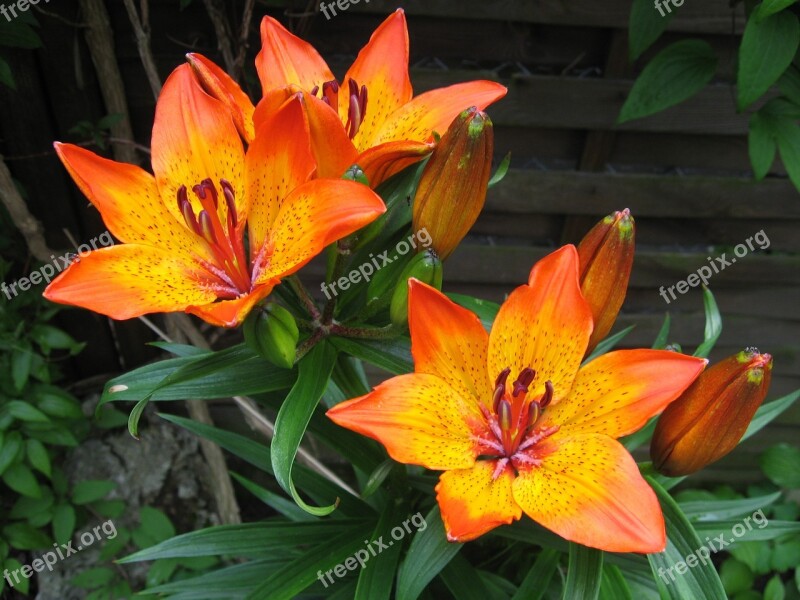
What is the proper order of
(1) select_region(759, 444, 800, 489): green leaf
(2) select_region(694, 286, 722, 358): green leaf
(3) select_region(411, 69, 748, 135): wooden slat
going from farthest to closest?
(1) select_region(759, 444, 800, 489): green leaf < (3) select_region(411, 69, 748, 135): wooden slat < (2) select_region(694, 286, 722, 358): green leaf

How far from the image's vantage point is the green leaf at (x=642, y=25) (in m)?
1.30

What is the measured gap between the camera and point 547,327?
0.74m

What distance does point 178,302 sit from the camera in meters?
0.69

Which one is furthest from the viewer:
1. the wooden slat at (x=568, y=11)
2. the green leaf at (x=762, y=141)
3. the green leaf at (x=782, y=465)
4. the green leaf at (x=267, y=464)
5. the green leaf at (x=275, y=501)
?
the green leaf at (x=782, y=465)

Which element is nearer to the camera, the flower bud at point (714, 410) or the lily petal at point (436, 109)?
the flower bud at point (714, 410)

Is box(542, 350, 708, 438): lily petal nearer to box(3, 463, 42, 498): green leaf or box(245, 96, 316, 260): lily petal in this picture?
box(245, 96, 316, 260): lily petal

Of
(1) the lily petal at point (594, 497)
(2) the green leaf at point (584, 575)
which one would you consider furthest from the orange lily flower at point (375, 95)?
(2) the green leaf at point (584, 575)

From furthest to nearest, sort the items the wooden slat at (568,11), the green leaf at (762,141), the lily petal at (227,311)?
the wooden slat at (568,11), the green leaf at (762,141), the lily petal at (227,311)

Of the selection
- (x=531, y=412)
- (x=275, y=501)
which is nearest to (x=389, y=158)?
(x=531, y=412)

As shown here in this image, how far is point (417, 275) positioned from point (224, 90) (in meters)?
0.29

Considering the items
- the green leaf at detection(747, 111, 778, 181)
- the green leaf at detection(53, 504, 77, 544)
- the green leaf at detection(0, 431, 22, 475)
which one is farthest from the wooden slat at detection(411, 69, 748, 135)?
the green leaf at detection(53, 504, 77, 544)

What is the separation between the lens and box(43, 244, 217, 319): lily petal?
651mm

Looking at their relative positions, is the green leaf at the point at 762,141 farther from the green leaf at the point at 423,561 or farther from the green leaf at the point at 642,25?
the green leaf at the point at 423,561

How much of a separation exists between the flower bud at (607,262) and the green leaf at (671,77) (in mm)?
821
